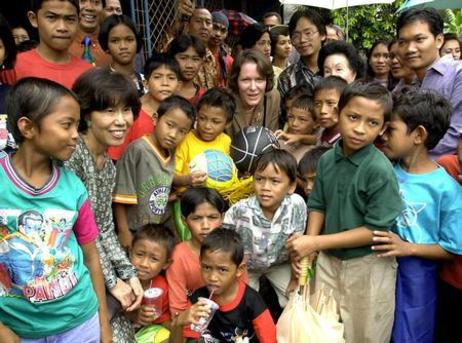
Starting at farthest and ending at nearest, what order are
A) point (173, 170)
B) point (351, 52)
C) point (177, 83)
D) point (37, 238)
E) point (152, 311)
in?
1. point (351, 52)
2. point (177, 83)
3. point (173, 170)
4. point (152, 311)
5. point (37, 238)

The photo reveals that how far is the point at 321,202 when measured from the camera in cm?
281

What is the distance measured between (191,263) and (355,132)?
1.23 m

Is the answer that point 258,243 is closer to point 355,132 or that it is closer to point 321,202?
point 321,202

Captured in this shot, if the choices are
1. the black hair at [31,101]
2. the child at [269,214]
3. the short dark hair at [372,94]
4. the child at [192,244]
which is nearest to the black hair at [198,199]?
the child at [192,244]

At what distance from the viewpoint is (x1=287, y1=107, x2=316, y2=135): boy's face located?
362cm

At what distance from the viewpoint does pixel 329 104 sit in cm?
→ 337

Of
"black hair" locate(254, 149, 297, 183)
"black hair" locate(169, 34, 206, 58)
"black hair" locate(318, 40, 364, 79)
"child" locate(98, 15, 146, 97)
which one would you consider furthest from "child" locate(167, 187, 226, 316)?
"black hair" locate(318, 40, 364, 79)

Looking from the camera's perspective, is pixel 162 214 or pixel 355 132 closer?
pixel 355 132

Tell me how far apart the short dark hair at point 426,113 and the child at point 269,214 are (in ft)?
2.33

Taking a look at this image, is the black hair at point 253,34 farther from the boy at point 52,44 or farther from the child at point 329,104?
the boy at point 52,44

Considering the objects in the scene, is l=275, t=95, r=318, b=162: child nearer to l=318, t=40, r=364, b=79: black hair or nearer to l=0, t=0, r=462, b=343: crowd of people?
l=0, t=0, r=462, b=343: crowd of people

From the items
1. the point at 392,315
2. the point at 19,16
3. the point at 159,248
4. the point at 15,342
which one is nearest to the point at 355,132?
the point at 392,315

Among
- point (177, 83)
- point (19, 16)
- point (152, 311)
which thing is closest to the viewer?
point (152, 311)

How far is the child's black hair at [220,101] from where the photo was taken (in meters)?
3.44
